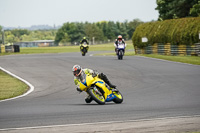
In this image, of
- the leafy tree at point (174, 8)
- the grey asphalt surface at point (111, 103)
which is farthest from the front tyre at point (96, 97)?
the leafy tree at point (174, 8)

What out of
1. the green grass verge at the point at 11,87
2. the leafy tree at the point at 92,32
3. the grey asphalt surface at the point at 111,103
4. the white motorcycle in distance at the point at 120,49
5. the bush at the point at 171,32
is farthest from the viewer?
the leafy tree at the point at 92,32

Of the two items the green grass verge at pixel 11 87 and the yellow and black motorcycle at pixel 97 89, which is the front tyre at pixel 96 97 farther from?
the green grass verge at pixel 11 87

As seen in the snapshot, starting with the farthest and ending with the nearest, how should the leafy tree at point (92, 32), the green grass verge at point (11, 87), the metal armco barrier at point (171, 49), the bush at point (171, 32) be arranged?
the leafy tree at point (92, 32), the bush at point (171, 32), the metal armco barrier at point (171, 49), the green grass verge at point (11, 87)

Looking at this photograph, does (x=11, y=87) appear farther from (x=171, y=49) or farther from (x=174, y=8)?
(x=174, y=8)

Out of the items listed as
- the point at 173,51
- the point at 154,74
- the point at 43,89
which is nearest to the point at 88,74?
the point at 43,89

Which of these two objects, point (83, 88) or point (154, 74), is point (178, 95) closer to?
point (83, 88)

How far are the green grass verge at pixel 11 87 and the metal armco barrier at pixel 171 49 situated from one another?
1864 cm

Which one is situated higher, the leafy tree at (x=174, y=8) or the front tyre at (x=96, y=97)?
the leafy tree at (x=174, y=8)

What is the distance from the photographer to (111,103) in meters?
12.1

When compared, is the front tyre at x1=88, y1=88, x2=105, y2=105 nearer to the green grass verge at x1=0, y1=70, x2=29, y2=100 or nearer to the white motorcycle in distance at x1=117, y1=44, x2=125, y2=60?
the green grass verge at x1=0, y1=70, x2=29, y2=100

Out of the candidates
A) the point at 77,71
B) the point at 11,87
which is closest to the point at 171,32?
the point at 11,87

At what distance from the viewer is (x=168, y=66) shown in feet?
82.8

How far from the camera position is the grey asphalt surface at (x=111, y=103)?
359 inches

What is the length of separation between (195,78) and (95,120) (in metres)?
11.4
